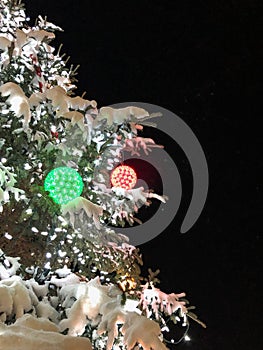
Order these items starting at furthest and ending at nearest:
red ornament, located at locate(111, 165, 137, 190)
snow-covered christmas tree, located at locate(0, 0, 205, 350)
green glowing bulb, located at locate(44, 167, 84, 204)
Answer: red ornament, located at locate(111, 165, 137, 190) → green glowing bulb, located at locate(44, 167, 84, 204) → snow-covered christmas tree, located at locate(0, 0, 205, 350)

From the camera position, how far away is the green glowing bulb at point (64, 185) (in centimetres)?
300

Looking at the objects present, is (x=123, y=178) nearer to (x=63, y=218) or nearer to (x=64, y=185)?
(x=63, y=218)

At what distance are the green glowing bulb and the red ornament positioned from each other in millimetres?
1031

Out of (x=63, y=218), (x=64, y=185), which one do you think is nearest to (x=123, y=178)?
(x=63, y=218)

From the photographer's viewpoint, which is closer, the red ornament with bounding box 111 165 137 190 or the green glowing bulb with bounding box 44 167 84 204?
the green glowing bulb with bounding box 44 167 84 204

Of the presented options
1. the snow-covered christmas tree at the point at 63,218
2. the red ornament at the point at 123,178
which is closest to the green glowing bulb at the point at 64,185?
the snow-covered christmas tree at the point at 63,218

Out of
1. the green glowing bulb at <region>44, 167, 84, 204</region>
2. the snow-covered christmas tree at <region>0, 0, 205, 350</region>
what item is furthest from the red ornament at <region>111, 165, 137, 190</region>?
the green glowing bulb at <region>44, 167, 84, 204</region>

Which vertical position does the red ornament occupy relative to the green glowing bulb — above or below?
above

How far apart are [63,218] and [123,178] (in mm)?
815

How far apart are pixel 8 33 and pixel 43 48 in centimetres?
47

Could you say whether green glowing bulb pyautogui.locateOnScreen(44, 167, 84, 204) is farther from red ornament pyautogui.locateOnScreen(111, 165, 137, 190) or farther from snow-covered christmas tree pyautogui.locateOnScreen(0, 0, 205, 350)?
red ornament pyautogui.locateOnScreen(111, 165, 137, 190)

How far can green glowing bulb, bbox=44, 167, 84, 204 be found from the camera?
118 inches

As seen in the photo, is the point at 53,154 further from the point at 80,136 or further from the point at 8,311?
the point at 8,311

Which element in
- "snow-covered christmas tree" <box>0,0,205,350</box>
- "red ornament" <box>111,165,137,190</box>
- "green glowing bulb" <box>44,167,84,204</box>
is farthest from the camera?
"red ornament" <box>111,165,137,190</box>
